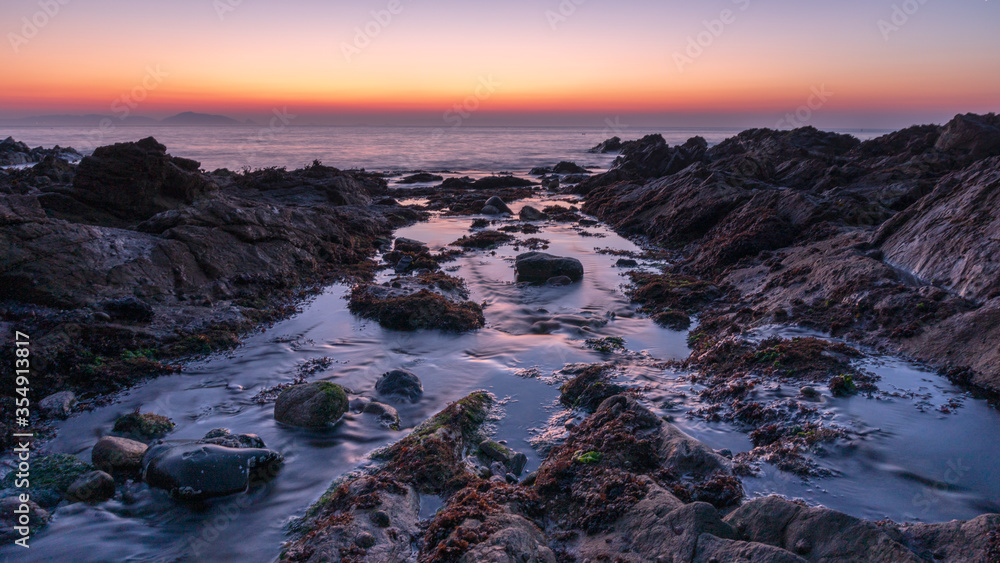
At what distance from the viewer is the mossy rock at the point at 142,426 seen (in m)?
5.95

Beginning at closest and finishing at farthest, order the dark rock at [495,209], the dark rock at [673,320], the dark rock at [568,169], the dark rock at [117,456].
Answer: the dark rock at [117,456] < the dark rock at [673,320] < the dark rock at [495,209] < the dark rock at [568,169]

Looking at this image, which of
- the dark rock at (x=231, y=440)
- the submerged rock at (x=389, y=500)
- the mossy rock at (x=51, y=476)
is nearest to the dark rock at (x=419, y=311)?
the submerged rock at (x=389, y=500)

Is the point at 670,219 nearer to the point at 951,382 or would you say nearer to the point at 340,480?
the point at 951,382

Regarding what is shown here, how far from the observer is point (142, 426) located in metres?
6.05

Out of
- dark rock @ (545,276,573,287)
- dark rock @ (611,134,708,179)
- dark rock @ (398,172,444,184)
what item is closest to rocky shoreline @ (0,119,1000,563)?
dark rock @ (545,276,573,287)

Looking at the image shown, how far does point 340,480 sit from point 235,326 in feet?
17.8

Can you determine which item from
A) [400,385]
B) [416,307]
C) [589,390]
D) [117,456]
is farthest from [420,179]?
[117,456]

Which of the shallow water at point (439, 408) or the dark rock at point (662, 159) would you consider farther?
the dark rock at point (662, 159)

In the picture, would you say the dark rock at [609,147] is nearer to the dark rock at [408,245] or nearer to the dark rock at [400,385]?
the dark rock at [408,245]

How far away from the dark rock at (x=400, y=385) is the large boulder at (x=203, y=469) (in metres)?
2.13

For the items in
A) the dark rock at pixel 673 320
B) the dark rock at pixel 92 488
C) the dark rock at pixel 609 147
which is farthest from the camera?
the dark rock at pixel 609 147

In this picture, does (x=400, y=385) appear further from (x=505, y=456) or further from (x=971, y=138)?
(x=971, y=138)

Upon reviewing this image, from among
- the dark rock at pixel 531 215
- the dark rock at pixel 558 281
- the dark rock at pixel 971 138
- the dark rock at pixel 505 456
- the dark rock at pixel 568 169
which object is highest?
the dark rock at pixel 971 138

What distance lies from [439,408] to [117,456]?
3.69 metres
